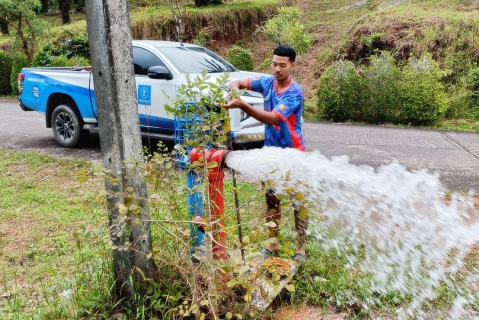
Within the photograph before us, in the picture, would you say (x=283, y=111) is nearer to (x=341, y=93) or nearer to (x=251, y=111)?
(x=251, y=111)

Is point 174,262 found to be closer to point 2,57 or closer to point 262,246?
point 262,246

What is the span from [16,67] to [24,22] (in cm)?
224

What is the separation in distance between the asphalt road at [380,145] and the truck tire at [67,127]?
15 cm

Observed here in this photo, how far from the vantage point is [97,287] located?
9.04 feet

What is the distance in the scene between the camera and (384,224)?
164 inches

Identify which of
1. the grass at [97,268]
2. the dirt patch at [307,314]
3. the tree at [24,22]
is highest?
the tree at [24,22]

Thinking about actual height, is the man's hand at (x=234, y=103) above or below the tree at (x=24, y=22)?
below

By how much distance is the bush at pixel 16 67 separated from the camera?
16891 mm

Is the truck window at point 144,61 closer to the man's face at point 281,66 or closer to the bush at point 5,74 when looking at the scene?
the man's face at point 281,66

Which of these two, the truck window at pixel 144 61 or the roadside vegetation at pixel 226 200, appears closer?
the roadside vegetation at pixel 226 200

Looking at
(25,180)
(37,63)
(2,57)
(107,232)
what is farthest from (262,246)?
(2,57)

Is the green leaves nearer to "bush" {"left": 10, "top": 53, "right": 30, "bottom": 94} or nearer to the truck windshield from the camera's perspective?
the truck windshield

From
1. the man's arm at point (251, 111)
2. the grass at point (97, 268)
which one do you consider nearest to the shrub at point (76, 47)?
the grass at point (97, 268)

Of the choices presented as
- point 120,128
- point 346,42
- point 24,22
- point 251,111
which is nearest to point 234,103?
point 251,111
